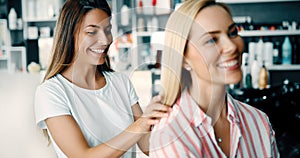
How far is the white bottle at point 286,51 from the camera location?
3035 mm

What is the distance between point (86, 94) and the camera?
102cm

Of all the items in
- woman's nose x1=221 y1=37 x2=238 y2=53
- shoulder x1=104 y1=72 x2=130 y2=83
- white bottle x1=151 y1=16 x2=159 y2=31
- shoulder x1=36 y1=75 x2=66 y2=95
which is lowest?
shoulder x1=36 y1=75 x2=66 y2=95

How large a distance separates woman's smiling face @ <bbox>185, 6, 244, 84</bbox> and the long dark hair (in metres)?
0.21

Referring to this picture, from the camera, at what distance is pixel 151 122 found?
826 millimetres

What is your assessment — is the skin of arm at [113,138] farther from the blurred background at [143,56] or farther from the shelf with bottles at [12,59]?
the shelf with bottles at [12,59]

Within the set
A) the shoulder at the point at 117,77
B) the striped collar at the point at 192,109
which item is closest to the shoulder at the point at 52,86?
the shoulder at the point at 117,77

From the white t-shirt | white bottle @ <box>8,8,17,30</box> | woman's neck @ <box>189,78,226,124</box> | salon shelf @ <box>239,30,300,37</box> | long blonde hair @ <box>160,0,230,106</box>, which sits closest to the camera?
long blonde hair @ <box>160,0,230,106</box>

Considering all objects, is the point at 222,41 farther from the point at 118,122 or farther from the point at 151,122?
the point at 118,122

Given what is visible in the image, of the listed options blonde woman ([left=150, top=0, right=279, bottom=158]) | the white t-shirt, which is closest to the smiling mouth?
blonde woman ([left=150, top=0, right=279, bottom=158])

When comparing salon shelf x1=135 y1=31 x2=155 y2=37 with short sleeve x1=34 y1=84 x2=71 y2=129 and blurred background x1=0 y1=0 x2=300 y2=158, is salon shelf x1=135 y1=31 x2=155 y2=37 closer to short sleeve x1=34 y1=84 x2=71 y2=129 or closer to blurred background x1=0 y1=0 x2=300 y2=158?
blurred background x1=0 y1=0 x2=300 y2=158

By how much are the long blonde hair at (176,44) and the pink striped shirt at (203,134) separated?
41 millimetres

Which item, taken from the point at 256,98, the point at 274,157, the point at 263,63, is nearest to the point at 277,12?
the point at 263,63

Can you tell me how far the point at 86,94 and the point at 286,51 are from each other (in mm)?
2322

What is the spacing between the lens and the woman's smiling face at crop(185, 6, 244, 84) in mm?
792
